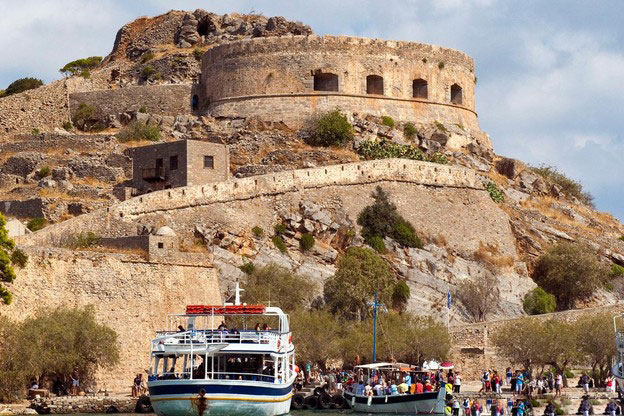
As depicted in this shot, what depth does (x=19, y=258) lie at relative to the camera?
42594mm

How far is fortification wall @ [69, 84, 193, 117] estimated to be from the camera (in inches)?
2758

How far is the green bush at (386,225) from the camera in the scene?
58.3 m

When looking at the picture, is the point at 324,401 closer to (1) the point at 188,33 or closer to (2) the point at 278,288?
(2) the point at 278,288

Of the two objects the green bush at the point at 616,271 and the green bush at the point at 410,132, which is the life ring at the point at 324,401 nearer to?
the green bush at the point at 616,271

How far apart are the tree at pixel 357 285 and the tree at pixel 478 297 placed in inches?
137

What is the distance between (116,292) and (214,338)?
8.35m

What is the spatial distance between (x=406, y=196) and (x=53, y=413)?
2497cm

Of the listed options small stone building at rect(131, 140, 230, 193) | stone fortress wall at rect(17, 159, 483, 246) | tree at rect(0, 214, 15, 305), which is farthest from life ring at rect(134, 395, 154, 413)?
small stone building at rect(131, 140, 230, 193)

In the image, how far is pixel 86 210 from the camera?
55688mm

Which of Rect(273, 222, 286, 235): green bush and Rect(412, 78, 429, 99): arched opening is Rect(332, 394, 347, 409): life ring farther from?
Rect(412, 78, 429, 99): arched opening

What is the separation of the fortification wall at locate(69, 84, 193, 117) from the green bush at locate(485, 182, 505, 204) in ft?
49.7

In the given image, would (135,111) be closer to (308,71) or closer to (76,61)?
(308,71)

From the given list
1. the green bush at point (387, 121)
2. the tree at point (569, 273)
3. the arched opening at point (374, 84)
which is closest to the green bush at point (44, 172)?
the green bush at point (387, 121)

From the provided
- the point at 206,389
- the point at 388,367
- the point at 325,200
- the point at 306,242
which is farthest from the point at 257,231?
the point at 206,389
